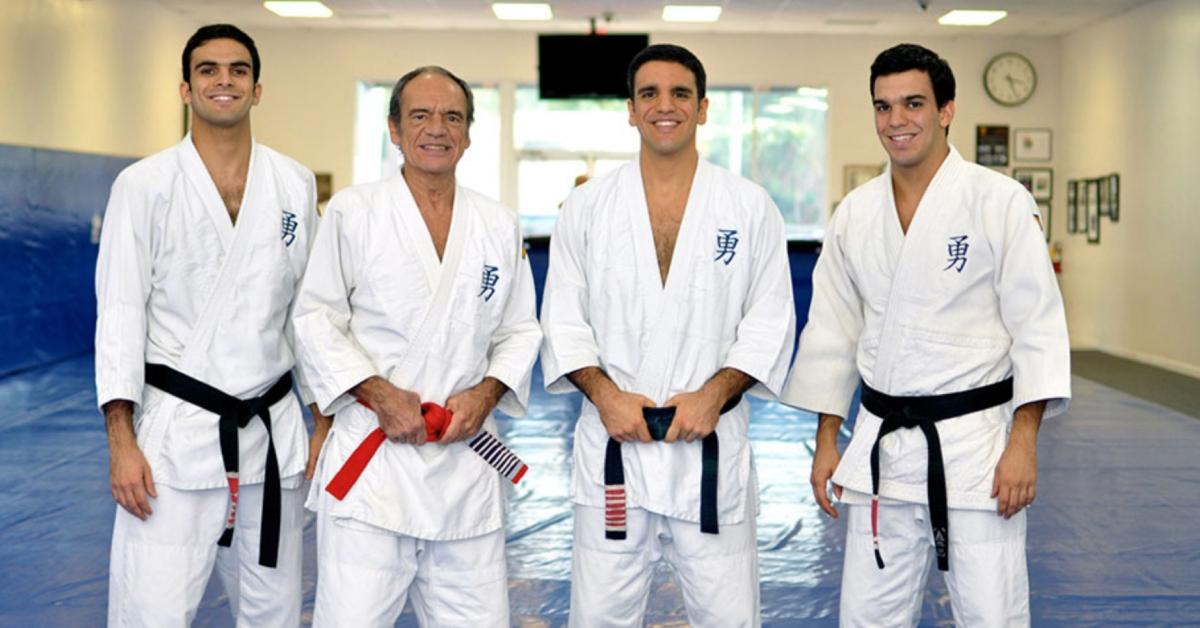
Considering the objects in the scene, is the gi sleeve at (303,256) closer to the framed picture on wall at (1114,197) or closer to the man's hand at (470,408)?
the man's hand at (470,408)

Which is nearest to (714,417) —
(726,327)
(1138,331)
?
(726,327)

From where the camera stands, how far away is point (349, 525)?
7.38 ft

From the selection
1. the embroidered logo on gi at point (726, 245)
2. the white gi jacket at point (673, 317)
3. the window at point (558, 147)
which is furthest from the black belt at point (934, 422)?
the window at point (558, 147)

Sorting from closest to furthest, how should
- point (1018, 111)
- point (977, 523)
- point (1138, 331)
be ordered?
point (977, 523) < point (1138, 331) < point (1018, 111)

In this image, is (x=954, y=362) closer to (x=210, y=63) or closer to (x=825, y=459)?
(x=825, y=459)

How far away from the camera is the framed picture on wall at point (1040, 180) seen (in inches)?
454

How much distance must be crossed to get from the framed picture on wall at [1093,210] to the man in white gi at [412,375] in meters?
9.30

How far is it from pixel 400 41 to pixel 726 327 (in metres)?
9.94

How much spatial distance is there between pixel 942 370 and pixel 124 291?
5.02 feet

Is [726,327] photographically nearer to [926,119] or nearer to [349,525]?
[926,119]

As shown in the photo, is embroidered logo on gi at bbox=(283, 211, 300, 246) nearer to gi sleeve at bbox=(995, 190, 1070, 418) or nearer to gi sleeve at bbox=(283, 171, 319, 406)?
gi sleeve at bbox=(283, 171, 319, 406)

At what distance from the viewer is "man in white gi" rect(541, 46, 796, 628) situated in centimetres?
234

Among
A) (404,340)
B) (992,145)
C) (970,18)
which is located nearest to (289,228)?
(404,340)

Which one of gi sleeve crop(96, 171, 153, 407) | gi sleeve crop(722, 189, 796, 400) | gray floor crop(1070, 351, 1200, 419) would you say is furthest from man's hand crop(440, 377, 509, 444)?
gray floor crop(1070, 351, 1200, 419)
